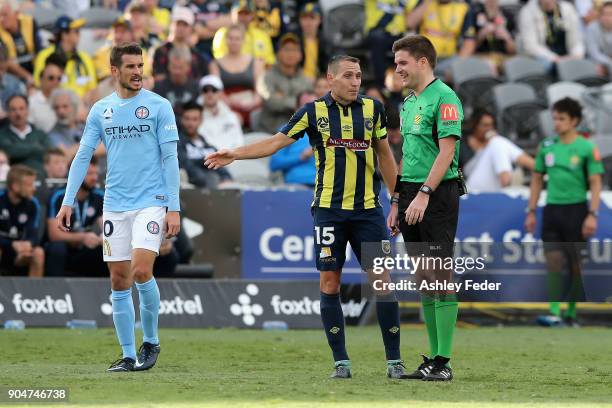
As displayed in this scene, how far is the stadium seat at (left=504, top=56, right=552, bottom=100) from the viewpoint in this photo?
67.1ft

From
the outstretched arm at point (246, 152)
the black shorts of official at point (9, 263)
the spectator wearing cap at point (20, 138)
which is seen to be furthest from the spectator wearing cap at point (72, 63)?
the outstretched arm at point (246, 152)

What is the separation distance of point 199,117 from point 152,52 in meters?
2.46

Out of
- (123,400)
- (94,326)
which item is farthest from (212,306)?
(123,400)

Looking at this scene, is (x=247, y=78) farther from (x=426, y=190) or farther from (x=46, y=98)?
(x=426, y=190)

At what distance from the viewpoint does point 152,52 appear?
18.6 metres

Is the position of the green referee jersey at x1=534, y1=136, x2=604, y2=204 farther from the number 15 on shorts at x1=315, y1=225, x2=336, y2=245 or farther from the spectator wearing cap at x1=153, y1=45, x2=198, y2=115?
the number 15 on shorts at x1=315, y1=225, x2=336, y2=245

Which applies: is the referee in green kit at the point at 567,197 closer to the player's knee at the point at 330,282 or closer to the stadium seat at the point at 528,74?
the stadium seat at the point at 528,74

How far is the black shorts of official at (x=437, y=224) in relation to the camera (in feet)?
28.7

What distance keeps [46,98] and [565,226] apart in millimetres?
7143

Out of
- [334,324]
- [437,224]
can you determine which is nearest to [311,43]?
[334,324]

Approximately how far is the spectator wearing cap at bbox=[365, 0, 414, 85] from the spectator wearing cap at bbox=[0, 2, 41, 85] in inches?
196

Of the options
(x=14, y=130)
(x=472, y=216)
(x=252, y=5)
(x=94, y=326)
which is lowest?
(x=94, y=326)

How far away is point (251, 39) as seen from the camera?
1973cm

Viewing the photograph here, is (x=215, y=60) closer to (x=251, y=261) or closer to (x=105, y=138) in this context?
(x=251, y=261)
